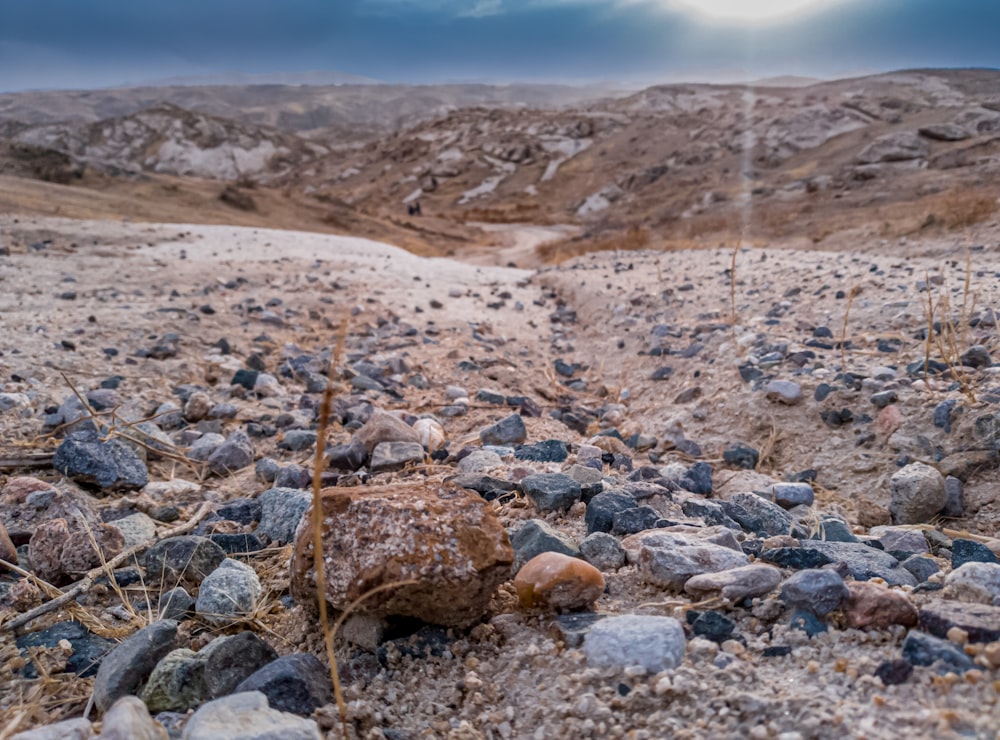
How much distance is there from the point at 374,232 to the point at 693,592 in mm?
20612

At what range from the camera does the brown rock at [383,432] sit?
3000 mm

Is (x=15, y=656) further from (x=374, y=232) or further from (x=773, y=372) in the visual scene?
(x=374, y=232)

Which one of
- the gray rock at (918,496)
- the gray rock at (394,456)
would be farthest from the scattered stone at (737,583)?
the gray rock at (394,456)

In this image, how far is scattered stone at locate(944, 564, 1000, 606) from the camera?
1.38 meters

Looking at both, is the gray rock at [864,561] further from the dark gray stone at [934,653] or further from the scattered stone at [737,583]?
the dark gray stone at [934,653]

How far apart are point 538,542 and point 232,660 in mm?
828

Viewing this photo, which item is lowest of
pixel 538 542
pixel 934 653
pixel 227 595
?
pixel 227 595

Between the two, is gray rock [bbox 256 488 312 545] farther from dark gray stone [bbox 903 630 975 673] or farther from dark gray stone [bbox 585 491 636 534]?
dark gray stone [bbox 903 630 975 673]

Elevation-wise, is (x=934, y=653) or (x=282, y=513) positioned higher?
(x=934, y=653)

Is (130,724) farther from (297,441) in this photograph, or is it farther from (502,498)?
(297,441)

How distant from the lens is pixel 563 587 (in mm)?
1566

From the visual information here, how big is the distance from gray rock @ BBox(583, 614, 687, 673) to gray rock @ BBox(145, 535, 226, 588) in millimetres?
1211

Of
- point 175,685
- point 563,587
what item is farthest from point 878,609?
point 175,685

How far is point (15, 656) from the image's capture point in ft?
5.03
